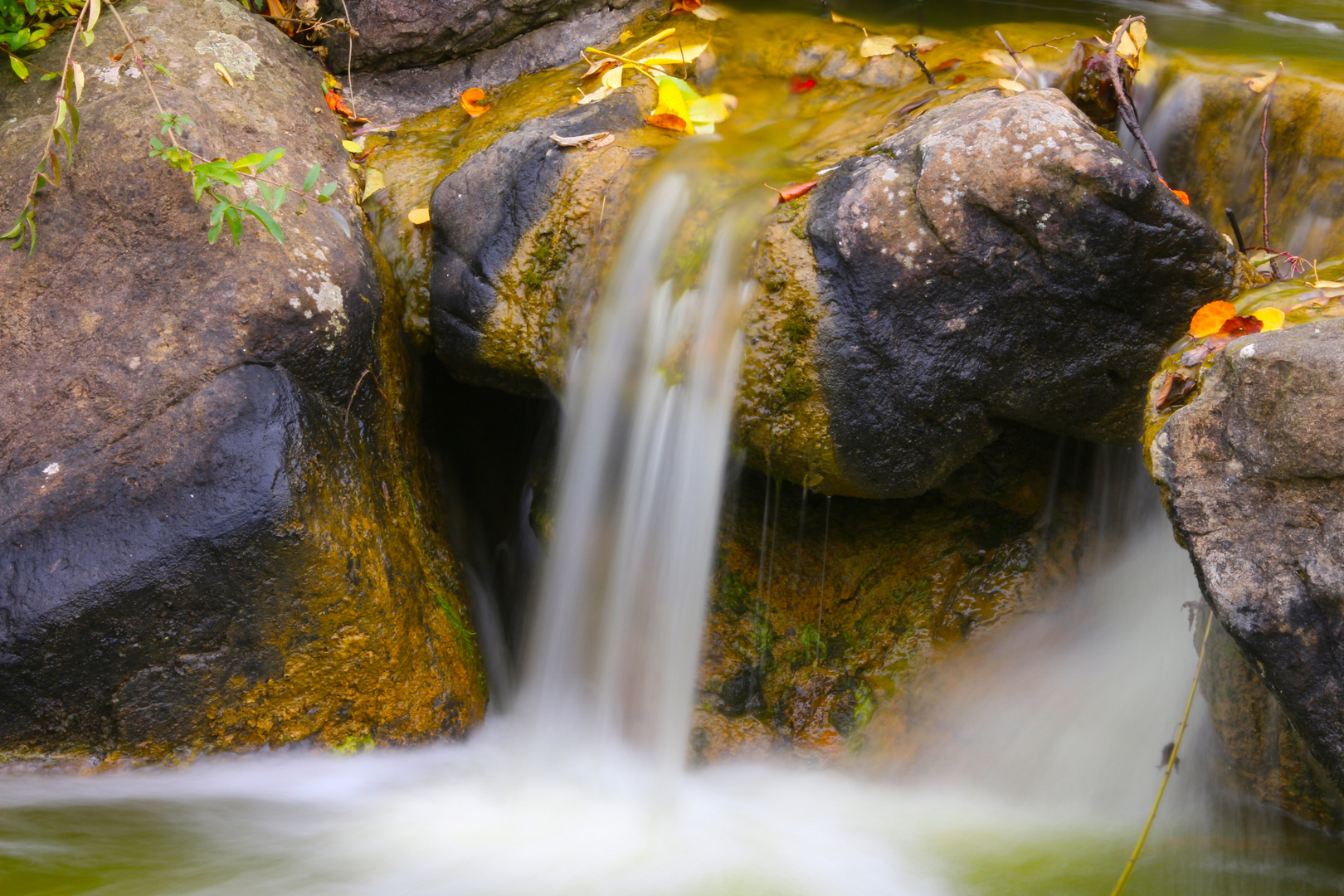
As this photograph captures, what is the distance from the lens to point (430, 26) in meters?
4.27

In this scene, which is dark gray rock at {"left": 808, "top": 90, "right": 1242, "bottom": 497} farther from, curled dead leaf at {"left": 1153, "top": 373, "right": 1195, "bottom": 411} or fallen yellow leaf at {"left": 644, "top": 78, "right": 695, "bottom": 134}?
fallen yellow leaf at {"left": 644, "top": 78, "right": 695, "bottom": 134}

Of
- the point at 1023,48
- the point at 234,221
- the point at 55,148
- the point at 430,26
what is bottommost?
the point at 234,221

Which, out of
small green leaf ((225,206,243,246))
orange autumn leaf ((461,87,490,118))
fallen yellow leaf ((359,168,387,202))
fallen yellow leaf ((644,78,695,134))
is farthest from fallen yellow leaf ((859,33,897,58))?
small green leaf ((225,206,243,246))

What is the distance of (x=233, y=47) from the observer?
366 cm

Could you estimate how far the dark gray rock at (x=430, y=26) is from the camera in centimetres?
425

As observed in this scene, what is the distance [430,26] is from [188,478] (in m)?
2.50

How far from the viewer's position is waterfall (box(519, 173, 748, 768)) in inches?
116

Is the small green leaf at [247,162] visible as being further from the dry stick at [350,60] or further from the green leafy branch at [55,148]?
the dry stick at [350,60]

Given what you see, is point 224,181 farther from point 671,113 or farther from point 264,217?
point 671,113

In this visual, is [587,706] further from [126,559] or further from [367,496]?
[126,559]

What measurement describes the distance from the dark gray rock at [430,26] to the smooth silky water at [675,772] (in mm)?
1470

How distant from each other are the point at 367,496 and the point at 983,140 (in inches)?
82.9

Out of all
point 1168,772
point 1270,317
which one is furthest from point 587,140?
point 1168,772

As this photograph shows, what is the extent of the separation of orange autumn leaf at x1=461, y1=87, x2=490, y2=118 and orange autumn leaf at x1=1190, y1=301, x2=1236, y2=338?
2.94 metres
